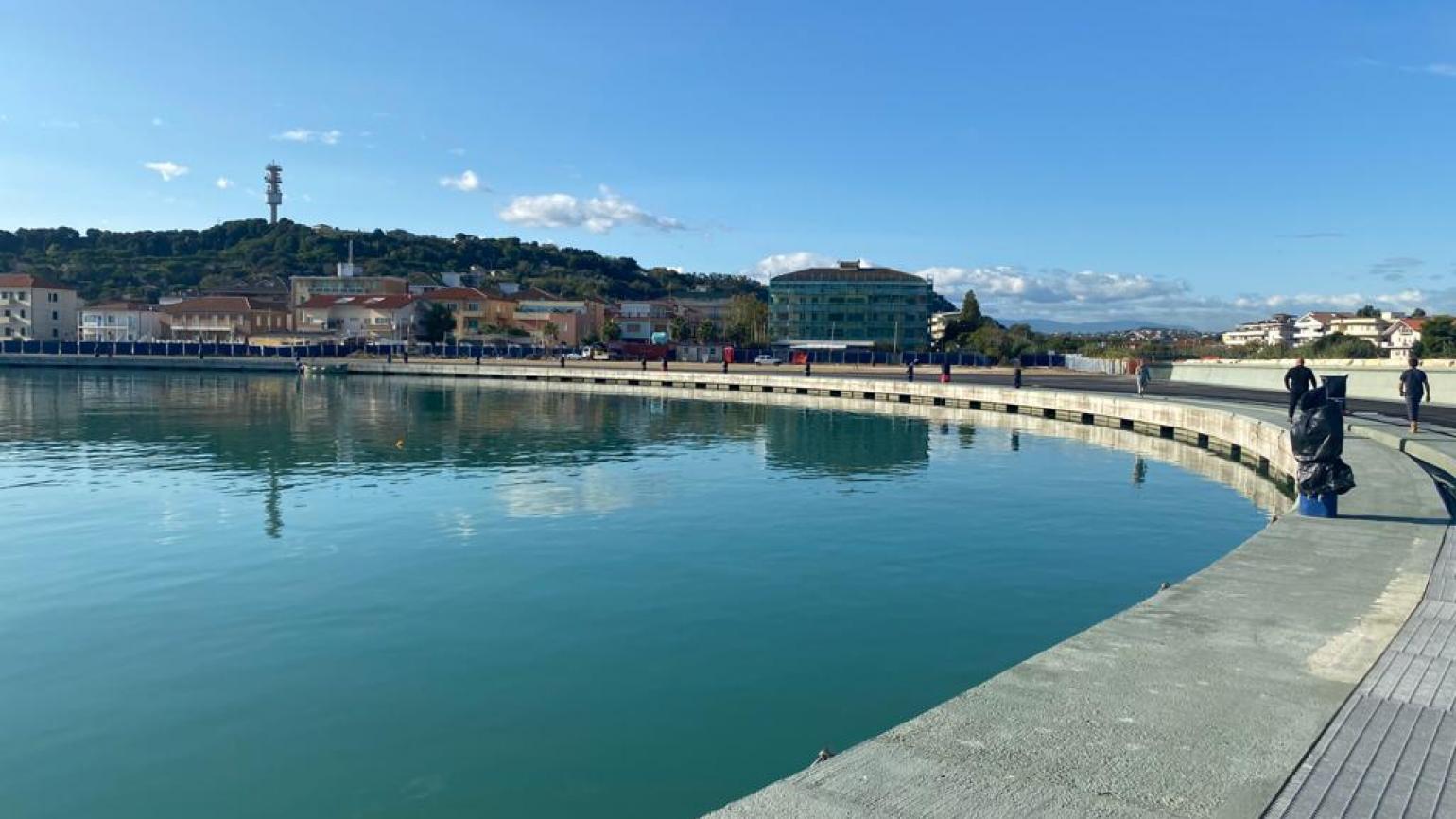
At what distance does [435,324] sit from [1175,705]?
12273 cm

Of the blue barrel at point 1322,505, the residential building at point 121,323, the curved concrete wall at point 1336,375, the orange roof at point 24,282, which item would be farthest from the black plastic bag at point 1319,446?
the orange roof at point 24,282

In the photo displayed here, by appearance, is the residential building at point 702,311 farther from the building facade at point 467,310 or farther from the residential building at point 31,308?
the residential building at point 31,308

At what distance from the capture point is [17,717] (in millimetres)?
9094

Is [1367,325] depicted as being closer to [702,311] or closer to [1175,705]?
[702,311]

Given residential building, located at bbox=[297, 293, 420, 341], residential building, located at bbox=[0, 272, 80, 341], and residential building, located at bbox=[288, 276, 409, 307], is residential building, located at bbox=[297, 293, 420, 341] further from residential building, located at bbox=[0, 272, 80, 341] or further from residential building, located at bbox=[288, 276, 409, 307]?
residential building, located at bbox=[0, 272, 80, 341]

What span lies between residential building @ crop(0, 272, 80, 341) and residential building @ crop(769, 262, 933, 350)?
95768 millimetres

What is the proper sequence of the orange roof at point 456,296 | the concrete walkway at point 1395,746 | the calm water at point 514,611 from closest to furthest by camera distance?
1. the concrete walkway at point 1395,746
2. the calm water at point 514,611
3. the orange roof at point 456,296

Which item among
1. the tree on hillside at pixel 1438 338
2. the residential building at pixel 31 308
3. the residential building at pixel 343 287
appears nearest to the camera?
the tree on hillside at pixel 1438 338

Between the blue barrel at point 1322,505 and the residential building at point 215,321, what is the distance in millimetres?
129176

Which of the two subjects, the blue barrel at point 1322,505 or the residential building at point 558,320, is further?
the residential building at point 558,320

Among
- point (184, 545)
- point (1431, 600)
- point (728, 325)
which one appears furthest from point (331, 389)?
point (728, 325)

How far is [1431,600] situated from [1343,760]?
4.43 m

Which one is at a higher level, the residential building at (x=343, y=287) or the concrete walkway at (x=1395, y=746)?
the residential building at (x=343, y=287)

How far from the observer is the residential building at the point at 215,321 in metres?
122
